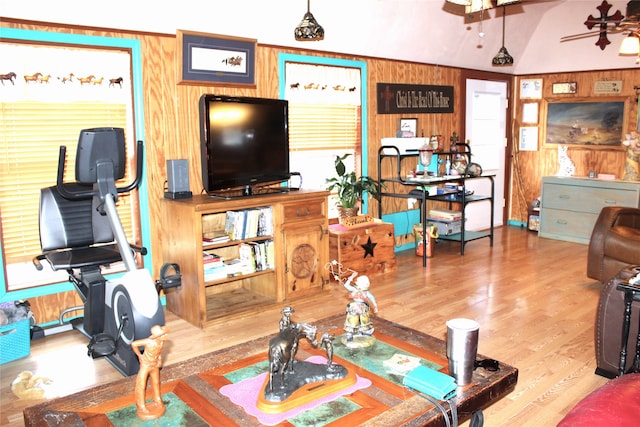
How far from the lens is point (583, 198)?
597cm

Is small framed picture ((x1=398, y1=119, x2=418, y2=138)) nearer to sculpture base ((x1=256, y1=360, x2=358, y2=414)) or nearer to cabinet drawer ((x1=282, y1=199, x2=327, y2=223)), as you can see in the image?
cabinet drawer ((x1=282, y1=199, x2=327, y2=223))

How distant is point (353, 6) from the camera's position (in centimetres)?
461

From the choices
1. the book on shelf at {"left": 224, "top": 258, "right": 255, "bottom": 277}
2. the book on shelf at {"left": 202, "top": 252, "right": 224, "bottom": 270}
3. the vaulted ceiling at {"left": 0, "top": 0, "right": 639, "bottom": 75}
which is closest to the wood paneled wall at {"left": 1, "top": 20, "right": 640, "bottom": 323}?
the vaulted ceiling at {"left": 0, "top": 0, "right": 639, "bottom": 75}

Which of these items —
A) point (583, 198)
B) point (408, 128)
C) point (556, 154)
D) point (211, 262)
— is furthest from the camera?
point (556, 154)

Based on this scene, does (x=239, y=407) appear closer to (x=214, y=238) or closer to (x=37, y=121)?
(x=214, y=238)

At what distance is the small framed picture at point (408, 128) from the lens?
18.1 feet

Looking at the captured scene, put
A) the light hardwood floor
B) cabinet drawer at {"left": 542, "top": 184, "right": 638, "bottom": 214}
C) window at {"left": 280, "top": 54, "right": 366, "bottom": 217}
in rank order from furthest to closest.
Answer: cabinet drawer at {"left": 542, "top": 184, "right": 638, "bottom": 214}, window at {"left": 280, "top": 54, "right": 366, "bottom": 217}, the light hardwood floor

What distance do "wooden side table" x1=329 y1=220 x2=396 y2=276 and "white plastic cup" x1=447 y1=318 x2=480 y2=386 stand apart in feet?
8.80

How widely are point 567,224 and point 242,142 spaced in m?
4.13

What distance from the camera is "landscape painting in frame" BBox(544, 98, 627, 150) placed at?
612 centimetres

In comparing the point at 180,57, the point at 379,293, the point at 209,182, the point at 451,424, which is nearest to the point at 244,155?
the point at 209,182

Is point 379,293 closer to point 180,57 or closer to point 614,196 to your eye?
point 180,57

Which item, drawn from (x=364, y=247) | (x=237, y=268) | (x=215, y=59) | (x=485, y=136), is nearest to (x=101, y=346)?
(x=237, y=268)

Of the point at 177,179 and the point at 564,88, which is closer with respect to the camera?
the point at 177,179
